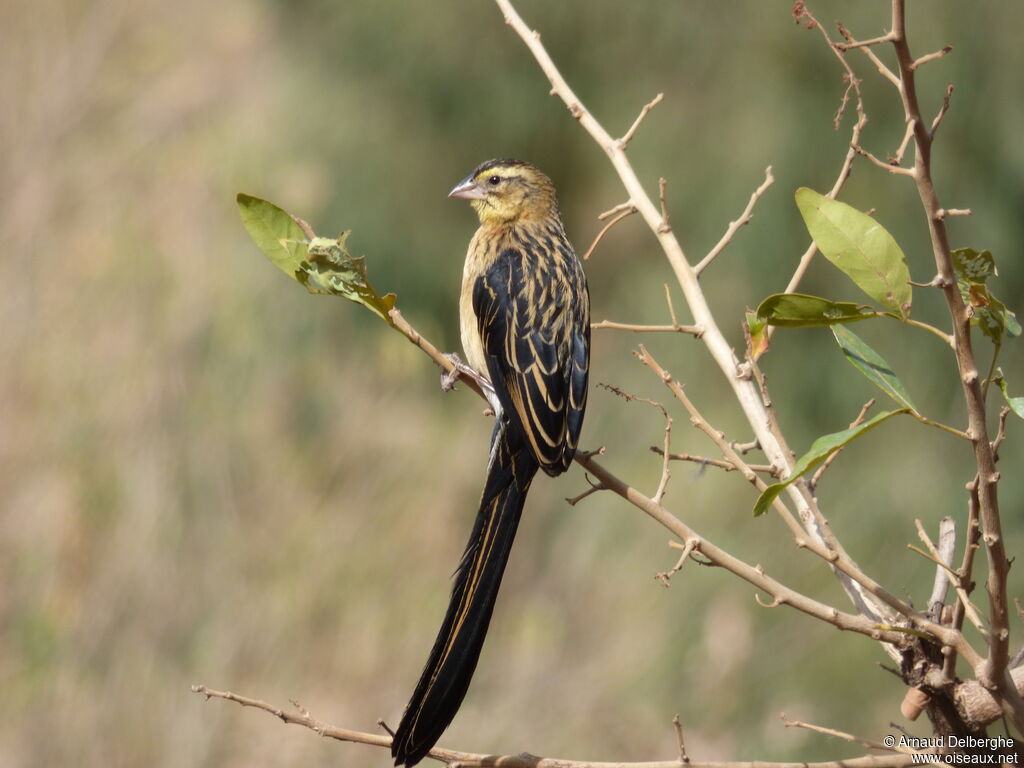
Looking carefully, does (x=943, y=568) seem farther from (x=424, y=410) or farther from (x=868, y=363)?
(x=424, y=410)

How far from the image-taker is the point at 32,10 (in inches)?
409

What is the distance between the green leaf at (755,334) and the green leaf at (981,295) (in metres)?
0.28

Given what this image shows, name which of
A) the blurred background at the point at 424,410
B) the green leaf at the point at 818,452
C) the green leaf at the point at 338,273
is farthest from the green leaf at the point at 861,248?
the blurred background at the point at 424,410

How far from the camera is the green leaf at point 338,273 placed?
1877 mm

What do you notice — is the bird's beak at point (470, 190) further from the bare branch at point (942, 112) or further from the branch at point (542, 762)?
the bare branch at point (942, 112)

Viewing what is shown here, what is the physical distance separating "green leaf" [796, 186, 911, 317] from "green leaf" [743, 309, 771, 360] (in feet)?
0.59

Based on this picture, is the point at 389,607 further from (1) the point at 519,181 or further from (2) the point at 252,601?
(1) the point at 519,181

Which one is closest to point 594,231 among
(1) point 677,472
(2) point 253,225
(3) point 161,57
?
(1) point 677,472

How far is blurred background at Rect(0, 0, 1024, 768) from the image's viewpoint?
5648 mm

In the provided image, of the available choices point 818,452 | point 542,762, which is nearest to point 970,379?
point 818,452

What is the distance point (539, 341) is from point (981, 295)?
82.9 inches

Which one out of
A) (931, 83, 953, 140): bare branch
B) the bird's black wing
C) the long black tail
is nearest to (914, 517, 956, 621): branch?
(931, 83, 953, 140): bare branch
